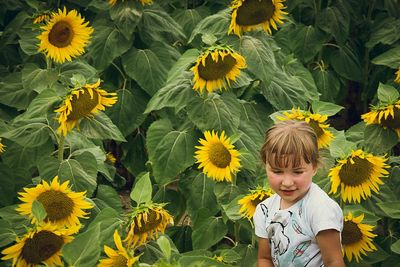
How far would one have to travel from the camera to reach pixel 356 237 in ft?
9.89

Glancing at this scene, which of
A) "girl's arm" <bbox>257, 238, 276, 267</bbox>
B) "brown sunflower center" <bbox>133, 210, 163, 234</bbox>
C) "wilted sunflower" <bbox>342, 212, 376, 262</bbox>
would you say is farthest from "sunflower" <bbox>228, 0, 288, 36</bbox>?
"girl's arm" <bbox>257, 238, 276, 267</bbox>

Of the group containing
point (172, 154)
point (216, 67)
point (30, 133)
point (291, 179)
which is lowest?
point (172, 154)

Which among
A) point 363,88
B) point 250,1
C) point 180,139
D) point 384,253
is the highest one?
point 250,1

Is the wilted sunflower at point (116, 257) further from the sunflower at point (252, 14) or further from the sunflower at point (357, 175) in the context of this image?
the sunflower at point (252, 14)

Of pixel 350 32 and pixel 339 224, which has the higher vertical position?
pixel 339 224

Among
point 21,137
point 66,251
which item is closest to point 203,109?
point 21,137

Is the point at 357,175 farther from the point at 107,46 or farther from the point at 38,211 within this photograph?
the point at 107,46

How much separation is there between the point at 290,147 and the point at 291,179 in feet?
0.30

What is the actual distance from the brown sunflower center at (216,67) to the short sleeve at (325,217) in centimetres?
91

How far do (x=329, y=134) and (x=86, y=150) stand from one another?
2.86 feet

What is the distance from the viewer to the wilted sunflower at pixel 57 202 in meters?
2.80

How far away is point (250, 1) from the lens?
338 centimetres

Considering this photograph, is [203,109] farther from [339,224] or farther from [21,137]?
[339,224]

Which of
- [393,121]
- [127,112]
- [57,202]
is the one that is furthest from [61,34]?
[393,121]
